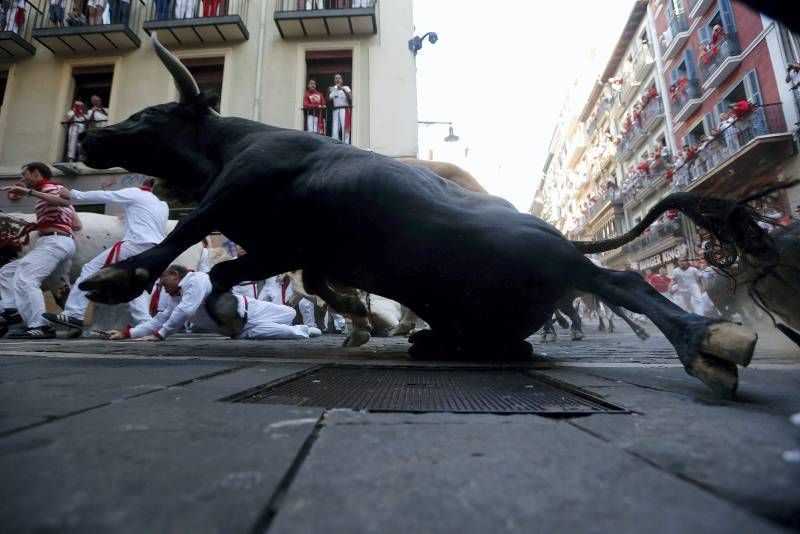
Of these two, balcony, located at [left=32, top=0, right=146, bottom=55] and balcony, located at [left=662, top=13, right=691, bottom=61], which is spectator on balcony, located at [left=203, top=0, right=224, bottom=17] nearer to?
balcony, located at [left=32, top=0, right=146, bottom=55]

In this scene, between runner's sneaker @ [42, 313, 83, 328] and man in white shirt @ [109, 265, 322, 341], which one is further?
runner's sneaker @ [42, 313, 83, 328]

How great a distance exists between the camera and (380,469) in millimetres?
750

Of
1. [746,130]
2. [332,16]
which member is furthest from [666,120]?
[332,16]

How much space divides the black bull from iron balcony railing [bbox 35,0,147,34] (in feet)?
47.3

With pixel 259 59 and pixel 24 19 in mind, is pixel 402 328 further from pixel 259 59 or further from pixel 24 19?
pixel 24 19

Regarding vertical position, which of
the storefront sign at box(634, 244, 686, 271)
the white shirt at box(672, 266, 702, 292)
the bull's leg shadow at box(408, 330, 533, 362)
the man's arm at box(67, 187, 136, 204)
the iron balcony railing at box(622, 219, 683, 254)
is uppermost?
the iron balcony railing at box(622, 219, 683, 254)

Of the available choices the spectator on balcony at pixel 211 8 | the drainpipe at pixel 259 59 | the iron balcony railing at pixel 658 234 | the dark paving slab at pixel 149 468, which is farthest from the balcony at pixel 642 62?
the dark paving slab at pixel 149 468

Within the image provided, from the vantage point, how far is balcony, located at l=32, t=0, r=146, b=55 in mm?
13703

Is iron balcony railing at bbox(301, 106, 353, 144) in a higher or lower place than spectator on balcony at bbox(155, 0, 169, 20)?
lower

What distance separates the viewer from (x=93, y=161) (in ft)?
12.5

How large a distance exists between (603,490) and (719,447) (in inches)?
15.5

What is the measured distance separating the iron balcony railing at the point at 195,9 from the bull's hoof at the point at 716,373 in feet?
53.1

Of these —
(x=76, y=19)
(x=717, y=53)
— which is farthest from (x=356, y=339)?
(x=717, y=53)

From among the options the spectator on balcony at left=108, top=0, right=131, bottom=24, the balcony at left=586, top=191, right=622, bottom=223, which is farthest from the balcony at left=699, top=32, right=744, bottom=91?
the spectator on balcony at left=108, top=0, right=131, bottom=24
